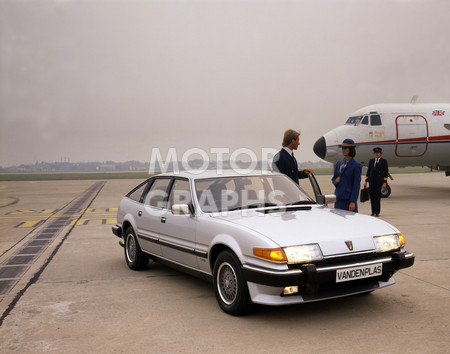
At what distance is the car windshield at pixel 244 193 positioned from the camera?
5371 millimetres

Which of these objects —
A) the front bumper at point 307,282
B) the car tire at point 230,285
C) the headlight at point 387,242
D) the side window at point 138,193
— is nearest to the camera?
the front bumper at point 307,282

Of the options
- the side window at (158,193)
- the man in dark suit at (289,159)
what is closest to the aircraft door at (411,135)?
the man in dark suit at (289,159)

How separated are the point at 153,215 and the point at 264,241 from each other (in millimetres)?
2335

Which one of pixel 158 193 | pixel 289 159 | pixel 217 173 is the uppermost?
pixel 289 159

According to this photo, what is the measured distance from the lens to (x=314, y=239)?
4.29 m

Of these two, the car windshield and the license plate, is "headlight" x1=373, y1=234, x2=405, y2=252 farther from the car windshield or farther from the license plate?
the car windshield

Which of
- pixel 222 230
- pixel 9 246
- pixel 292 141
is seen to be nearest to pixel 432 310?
pixel 222 230

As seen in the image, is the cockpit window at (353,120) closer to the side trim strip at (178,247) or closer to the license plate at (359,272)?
the side trim strip at (178,247)

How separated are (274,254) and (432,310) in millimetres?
1809

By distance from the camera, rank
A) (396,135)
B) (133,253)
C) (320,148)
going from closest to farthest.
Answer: (133,253)
(396,135)
(320,148)

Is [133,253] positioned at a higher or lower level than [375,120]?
lower

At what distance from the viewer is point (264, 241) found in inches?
166

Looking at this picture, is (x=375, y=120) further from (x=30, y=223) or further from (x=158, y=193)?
(x=158, y=193)

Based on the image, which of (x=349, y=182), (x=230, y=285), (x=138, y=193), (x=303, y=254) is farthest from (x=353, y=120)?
(x=303, y=254)
